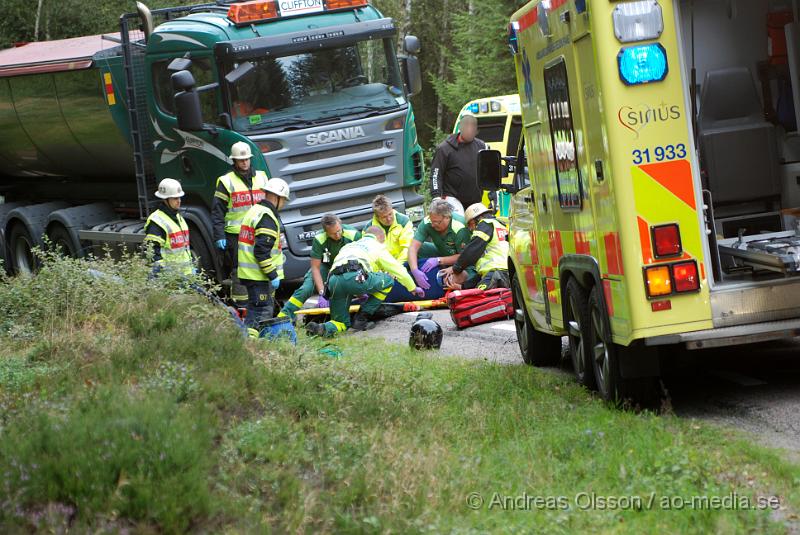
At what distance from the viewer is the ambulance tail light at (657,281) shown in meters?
7.03

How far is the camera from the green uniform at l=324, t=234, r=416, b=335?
13.9 metres

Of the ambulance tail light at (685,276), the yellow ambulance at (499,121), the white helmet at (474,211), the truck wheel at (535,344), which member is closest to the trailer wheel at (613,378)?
the ambulance tail light at (685,276)

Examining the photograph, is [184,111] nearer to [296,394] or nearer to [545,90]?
[545,90]

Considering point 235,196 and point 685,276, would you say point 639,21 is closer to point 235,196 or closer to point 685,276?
point 685,276

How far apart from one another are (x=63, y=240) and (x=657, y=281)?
1368cm

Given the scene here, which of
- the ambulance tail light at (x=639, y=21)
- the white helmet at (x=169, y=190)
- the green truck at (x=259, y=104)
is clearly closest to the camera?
the ambulance tail light at (x=639, y=21)

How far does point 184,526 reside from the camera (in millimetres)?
4938

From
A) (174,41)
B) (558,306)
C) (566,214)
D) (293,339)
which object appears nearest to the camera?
(566,214)

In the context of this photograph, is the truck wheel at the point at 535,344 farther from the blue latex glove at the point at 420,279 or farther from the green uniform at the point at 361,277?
the blue latex glove at the point at 420,279

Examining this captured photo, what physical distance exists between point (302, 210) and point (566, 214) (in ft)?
27.1

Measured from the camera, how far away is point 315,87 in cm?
1597

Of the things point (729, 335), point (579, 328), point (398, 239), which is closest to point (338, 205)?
point (398, 239)

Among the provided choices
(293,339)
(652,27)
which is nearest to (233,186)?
(293,339)

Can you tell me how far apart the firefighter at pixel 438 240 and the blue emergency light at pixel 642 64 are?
7.80m
